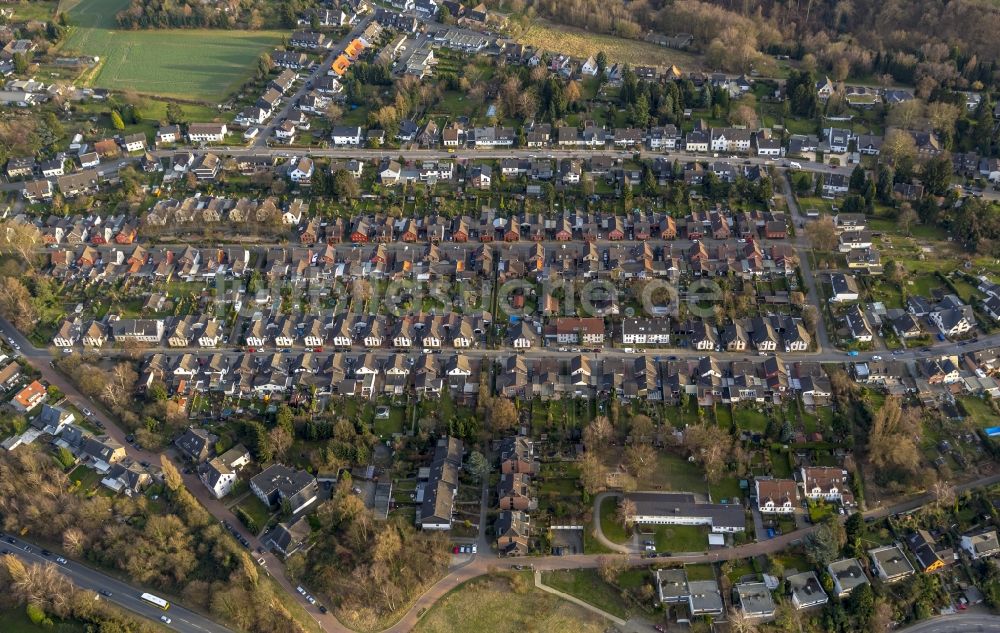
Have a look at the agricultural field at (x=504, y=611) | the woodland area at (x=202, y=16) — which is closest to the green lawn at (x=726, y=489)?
the agricultural field at (x=504, y=611)

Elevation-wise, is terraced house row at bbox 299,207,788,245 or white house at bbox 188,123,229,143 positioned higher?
white house at bbox 188,123,229,143

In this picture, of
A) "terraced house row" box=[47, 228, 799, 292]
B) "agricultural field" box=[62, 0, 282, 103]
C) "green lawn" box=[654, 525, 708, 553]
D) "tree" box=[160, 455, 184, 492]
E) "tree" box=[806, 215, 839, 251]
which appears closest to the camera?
"green lawn" box=[654, 525, 708, 553]

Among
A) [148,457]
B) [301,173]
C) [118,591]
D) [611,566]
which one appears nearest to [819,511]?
[611,566]

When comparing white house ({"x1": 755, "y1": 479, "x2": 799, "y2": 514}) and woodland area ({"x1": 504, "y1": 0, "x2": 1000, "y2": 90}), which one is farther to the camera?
woodland area ({"x1": 504, "y1": 0, "x2": 1000, "y2": 90})

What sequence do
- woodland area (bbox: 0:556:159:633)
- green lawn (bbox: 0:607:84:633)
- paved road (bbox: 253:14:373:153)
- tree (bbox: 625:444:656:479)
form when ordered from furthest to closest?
paved road (bbox: 253:14:373:153)
tree (bbox: 625:444:656:479)
woodland area (bbox: 0:556:159:633)
green lawn (bbox: 0:607:84:633)

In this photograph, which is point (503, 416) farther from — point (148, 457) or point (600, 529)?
point (148, 457)

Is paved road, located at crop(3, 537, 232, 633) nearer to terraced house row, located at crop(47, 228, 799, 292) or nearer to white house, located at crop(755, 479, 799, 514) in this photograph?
terraced house row, located at crop(47, 228, 799, 292)

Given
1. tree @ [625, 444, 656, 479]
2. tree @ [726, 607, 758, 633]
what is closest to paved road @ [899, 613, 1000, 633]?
tree @ [726, 607, 758, 633]
